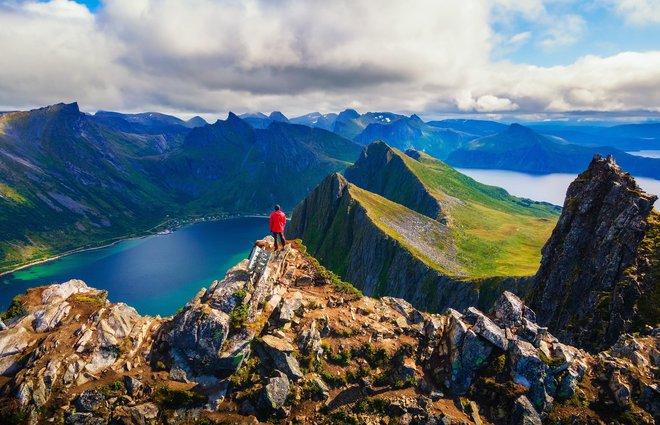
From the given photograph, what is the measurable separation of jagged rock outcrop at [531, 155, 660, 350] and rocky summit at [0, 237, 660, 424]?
60.0 ft

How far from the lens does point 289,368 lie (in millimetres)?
24156

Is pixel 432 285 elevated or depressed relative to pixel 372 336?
depressed

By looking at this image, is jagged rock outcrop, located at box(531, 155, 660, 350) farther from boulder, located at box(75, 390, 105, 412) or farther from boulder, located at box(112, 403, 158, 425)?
boulder, located at box(75, 390, 105, 412)

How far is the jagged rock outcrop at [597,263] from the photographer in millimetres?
43344

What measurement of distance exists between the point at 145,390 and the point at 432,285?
11065 centimetres

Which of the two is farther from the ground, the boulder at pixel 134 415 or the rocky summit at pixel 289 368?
the rocky summit at pixel 289 368

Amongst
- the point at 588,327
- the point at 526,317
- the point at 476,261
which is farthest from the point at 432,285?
the point at 526,317

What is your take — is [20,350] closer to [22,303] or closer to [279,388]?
[22,303]

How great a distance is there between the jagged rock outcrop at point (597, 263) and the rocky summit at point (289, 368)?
60.0 feet

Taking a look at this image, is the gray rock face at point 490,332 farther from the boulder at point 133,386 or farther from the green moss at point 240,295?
the boulder at point 133,386

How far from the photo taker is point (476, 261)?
554 ft

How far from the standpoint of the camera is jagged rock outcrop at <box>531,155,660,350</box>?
4334 cm

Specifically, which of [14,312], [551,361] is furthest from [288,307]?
[14,312]

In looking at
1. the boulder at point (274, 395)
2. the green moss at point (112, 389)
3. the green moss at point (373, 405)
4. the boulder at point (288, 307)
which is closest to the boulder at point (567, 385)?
the green moss at point (373, 405)
